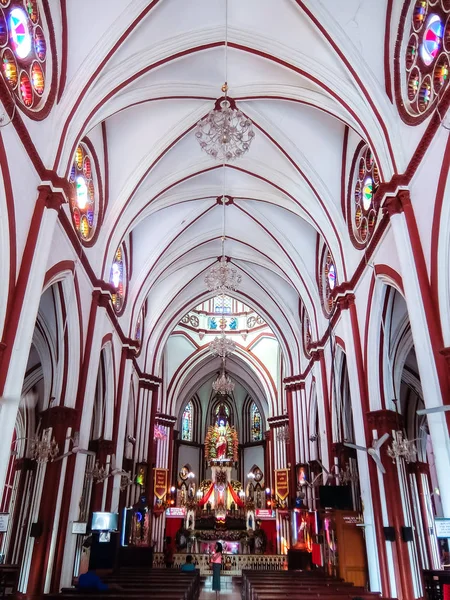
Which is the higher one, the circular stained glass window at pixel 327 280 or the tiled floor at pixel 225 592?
the circular stained glass window at pixel 327 280

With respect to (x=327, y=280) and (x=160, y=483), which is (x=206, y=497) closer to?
(x=160, y=483)

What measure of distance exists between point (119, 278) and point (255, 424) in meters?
25.0

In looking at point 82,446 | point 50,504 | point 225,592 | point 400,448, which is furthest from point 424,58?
point 225,592

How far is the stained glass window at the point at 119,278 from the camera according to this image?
17.7 m

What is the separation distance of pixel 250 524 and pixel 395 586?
77.6 ft

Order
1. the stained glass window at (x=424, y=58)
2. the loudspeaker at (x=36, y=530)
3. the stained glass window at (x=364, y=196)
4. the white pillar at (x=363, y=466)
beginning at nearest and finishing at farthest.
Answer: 1. the stained glass window at (x=424, y=58)
2. the loudspeaker at (x=36, y=530)
3. the white pillar at (x=363, y=466)
4. the stained glass window at (x=364, y=196)

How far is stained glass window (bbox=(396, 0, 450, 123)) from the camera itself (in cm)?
906

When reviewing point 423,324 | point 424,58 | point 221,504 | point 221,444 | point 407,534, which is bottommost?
point 407,534

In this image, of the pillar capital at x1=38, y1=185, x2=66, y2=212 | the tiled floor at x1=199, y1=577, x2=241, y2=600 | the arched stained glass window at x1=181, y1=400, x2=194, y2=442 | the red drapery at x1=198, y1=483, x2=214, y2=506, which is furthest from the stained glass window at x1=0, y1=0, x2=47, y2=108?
the arched stained glass window at x1=181, y1=400, x2=194, y2=442

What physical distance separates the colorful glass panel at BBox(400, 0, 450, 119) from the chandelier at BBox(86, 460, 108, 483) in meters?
13.0

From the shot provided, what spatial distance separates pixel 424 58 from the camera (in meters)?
9.91

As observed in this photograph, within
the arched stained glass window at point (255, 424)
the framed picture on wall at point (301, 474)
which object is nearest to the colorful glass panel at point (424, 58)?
the framed picture on wall at point (301, 474)

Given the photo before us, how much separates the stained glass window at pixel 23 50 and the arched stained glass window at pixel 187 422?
31321 millimetres

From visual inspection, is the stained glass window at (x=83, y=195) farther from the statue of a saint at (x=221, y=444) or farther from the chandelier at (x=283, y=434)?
the statue of a saint at (x=221, y=444)
